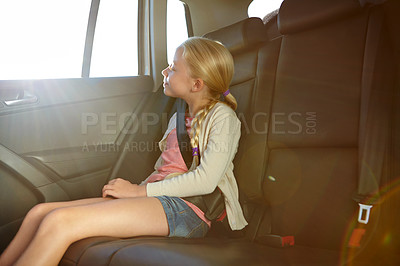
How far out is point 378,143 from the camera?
4.32 ft

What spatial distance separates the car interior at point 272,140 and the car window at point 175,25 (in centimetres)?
11

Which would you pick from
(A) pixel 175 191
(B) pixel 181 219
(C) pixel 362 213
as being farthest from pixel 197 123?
(C) pixel 362 213

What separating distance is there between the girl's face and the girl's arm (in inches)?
11.3

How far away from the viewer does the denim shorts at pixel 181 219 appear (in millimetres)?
1449

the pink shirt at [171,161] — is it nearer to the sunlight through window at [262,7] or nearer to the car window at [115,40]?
the car window at [115,40]

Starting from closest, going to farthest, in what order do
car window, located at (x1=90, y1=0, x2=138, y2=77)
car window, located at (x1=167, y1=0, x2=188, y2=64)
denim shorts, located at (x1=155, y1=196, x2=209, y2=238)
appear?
1. denim shorts, located at (x1=155, y1=196, x2=209, y2=238)
2. car window, located at (x1=90, y1=0, x2=138, y2=77)
3. car window, located at (x1=167, y1=0, x2=188, y2=64)

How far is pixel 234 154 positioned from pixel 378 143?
57 centimetres

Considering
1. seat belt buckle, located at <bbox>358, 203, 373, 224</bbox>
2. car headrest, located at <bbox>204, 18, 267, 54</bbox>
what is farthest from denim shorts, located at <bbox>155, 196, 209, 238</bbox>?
car headrest, located at <bbox>204, 18, 267, 54</bbox>

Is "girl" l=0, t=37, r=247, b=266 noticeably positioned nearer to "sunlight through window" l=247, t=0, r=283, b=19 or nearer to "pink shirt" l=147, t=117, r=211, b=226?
"pink shirt" l=147, t=117, r=211, b=226

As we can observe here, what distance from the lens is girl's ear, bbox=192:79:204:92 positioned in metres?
1.73

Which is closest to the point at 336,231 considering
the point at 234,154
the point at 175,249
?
the point at 234,154

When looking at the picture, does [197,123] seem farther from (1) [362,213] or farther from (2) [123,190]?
(1) [362,213]

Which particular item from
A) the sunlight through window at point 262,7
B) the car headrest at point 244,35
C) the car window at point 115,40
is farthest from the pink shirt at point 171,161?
the sunlight through window at point 262,7

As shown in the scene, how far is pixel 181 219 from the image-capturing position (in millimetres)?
1485
